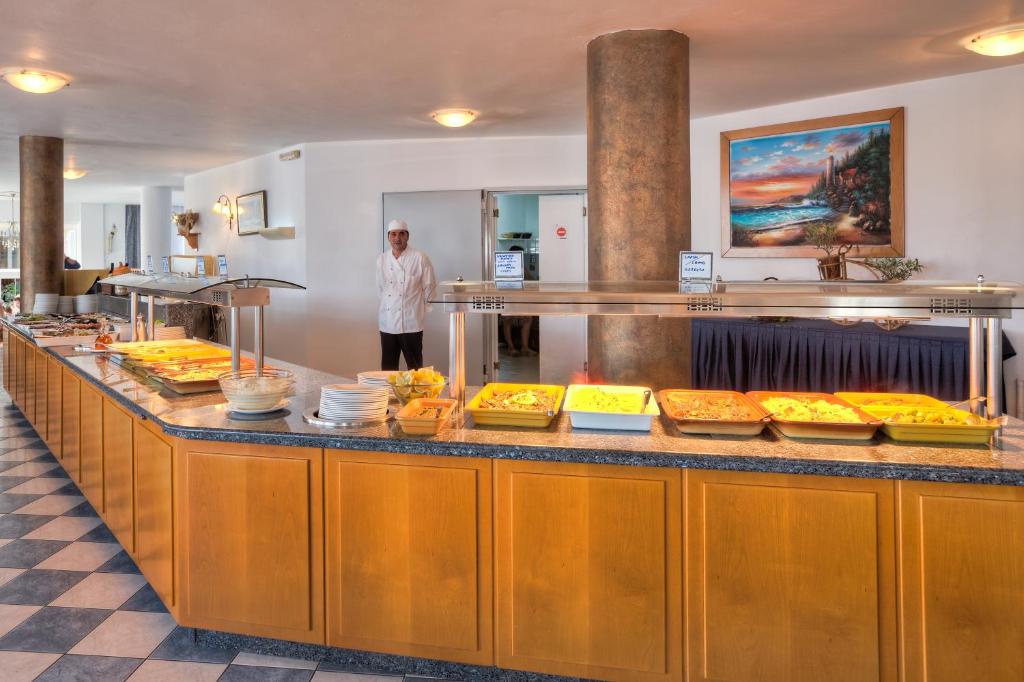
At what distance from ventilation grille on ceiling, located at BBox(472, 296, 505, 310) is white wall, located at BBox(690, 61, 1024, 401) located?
4221 millimetres

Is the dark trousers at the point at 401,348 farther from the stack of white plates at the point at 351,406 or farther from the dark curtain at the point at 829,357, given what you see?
the stack of white plates at the point at 351,406

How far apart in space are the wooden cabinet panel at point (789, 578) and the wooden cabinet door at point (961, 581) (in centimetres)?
6

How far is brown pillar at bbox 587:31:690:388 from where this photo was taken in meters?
4.04

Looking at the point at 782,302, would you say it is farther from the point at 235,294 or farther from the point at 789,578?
the point at 235,294

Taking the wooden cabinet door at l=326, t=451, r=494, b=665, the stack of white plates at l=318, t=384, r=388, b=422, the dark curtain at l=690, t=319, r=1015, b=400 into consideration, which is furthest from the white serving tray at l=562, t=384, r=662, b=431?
the dark curtain at l=690, t=319, r=1015, b=400

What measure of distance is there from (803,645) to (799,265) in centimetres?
456

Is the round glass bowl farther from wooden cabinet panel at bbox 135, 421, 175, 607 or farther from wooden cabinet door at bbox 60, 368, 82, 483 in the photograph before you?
wooden cabinet door at bbox 60, 368, 82, 483

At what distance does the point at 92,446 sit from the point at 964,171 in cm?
593

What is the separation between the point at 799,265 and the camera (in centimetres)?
607

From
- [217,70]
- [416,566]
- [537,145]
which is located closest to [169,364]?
[416,566]

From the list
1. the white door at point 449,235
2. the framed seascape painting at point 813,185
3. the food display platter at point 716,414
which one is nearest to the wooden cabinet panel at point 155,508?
the food display platter at point 716,414

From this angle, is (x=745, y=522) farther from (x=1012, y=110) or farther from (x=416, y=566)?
(x=1012, y=110)

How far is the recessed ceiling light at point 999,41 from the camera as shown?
4.11 meters

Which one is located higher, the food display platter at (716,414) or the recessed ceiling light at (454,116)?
the recessed ceiling light at (454,116)
